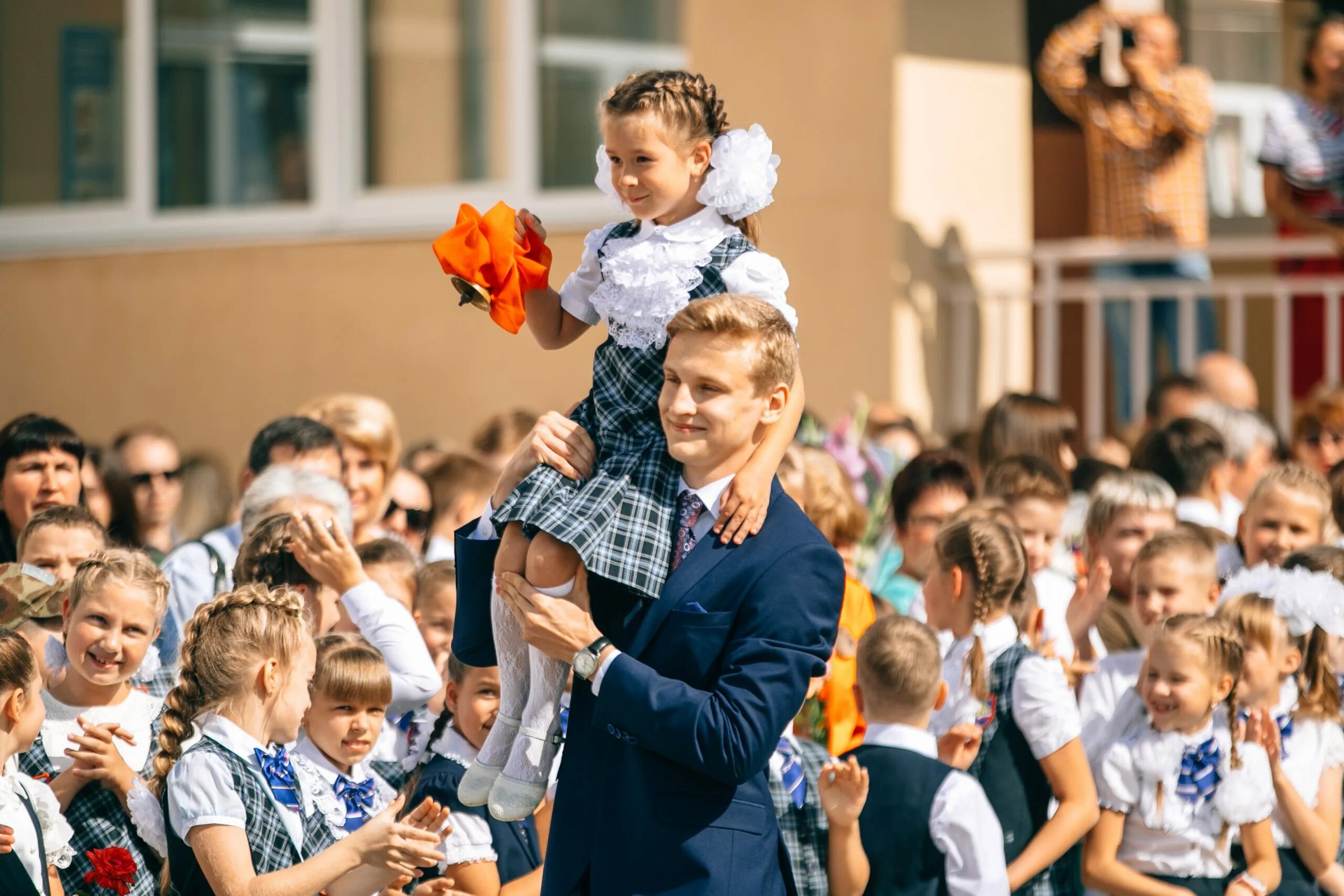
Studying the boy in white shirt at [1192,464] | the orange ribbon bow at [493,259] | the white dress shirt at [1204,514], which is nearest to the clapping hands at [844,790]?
the orange ribbon bow at [493,259]

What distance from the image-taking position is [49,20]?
34.0ft

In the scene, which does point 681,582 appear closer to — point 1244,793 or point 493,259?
point 493,259

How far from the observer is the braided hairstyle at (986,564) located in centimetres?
439

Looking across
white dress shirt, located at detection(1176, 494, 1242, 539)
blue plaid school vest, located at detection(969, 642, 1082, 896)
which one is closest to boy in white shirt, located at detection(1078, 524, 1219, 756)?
blue plaid school vest, located at detection(969, 642, 1082, 896)

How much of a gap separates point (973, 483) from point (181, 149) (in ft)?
19.2

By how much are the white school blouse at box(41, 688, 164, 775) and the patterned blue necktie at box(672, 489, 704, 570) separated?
56.1 inches

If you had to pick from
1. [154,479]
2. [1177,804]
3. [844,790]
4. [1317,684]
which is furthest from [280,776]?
[154,479]

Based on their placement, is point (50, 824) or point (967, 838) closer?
point (50, 824)

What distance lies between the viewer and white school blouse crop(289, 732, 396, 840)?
3.78 metres

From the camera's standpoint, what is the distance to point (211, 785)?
137 inches

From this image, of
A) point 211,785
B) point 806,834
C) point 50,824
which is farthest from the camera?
point 806,834

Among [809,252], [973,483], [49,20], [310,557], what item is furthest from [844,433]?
[49,20]

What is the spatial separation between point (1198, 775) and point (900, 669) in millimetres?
824

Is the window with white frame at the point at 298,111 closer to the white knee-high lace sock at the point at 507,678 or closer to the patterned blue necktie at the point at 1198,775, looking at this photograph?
the patterned blue necktie at the point at 1198,775
